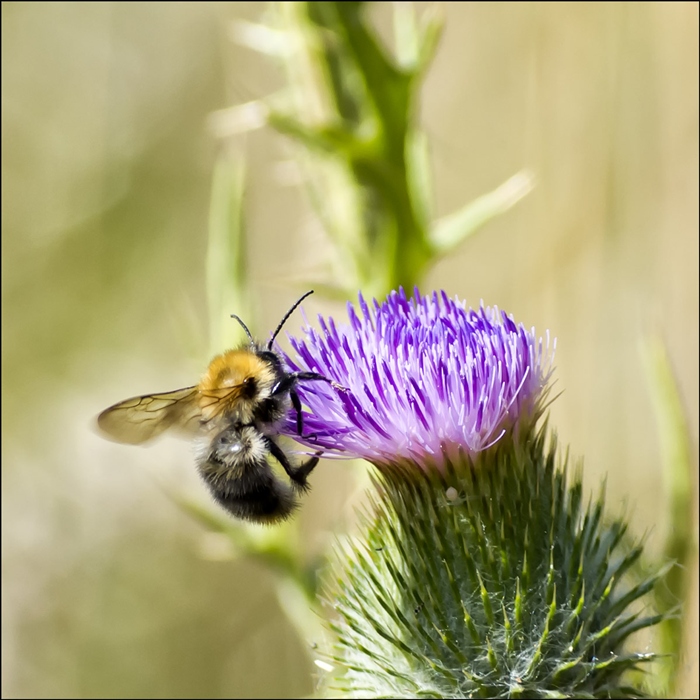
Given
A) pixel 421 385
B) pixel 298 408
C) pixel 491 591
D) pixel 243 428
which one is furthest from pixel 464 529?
pixel 243 428

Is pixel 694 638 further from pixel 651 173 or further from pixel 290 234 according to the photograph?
pixel 290 234

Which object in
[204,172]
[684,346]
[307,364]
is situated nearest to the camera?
[307,364]

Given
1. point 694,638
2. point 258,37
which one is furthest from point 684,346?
point 258,37

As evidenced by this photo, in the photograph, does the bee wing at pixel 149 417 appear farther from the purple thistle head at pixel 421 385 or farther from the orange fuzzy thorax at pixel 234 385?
the purple thistle head at pixel 421 385

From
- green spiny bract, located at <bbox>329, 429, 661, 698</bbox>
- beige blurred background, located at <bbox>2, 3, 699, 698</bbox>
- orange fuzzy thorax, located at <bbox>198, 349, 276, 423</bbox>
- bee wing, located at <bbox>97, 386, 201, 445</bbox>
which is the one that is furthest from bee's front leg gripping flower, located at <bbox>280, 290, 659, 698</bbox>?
beige blurred background, located at <bbox>2, 3, 699, 698</bbox>

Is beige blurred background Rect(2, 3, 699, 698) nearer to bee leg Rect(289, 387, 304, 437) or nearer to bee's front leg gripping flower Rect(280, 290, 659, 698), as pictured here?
bee's front leg gripping flower Rect(280, 290, 659, 698)

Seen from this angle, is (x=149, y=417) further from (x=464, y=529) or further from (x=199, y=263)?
(x=199, y=263)

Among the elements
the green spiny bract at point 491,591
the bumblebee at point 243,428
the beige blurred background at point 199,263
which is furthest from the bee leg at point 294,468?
the beige blurred background at point 199,263
